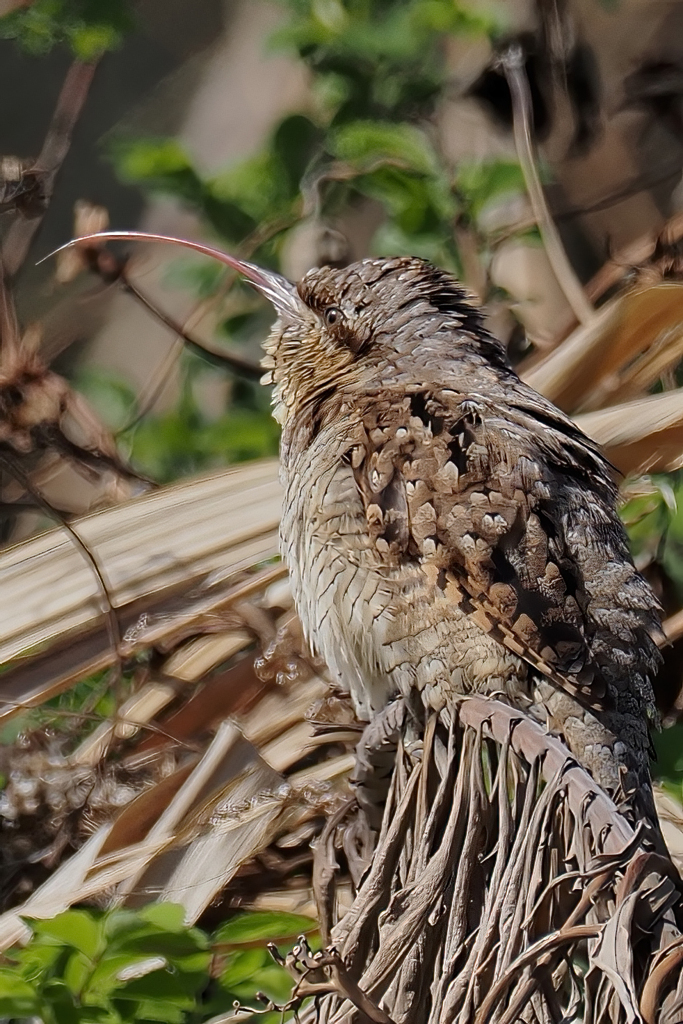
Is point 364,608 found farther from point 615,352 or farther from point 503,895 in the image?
point 615,352

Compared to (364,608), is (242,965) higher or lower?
lower

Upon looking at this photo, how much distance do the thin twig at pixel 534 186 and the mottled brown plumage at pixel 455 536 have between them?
59 cm

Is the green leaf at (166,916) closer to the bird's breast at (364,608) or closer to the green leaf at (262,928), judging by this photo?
the green leaf at (262,928)

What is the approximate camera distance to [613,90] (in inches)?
95.0

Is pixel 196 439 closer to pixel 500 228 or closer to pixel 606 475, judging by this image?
pixel 500 228

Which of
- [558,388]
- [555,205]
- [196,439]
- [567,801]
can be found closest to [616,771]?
[567,801]

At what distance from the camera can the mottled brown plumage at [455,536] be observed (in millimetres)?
1402

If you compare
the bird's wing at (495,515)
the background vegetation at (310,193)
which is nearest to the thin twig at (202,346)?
the background vegetation at (310,193)

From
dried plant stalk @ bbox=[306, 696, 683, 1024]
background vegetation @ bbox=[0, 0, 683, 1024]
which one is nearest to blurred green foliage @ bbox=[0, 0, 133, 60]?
background vegetation @ bbox=[0, 0, 683, 1024]

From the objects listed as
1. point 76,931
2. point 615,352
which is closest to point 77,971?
point 76,931

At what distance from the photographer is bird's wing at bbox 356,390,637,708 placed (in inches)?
54.9

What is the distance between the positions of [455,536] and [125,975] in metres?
0.86

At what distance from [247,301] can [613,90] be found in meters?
1.00

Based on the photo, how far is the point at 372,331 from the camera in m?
1.70
